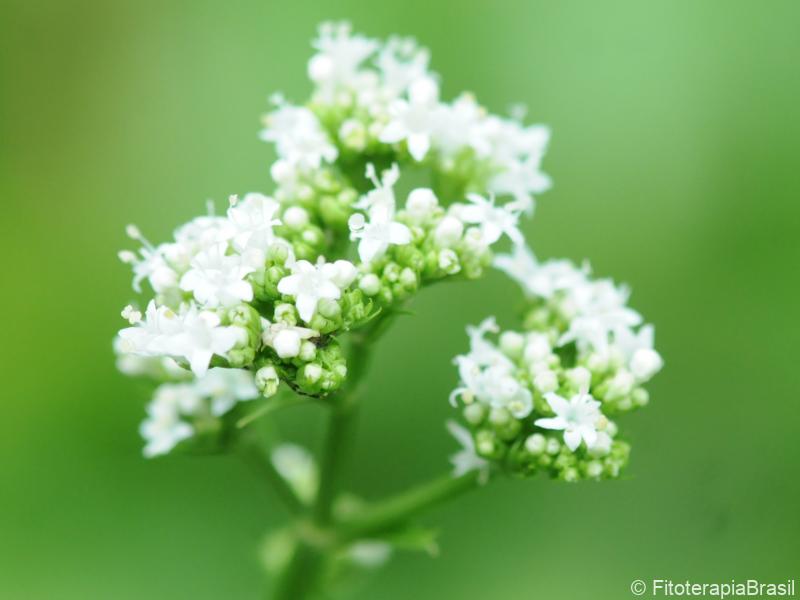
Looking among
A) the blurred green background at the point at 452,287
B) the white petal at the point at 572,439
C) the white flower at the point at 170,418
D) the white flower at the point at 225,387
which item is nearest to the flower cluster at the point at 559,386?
the white petal at the point at 572,439

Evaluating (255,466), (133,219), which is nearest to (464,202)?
(255,466)

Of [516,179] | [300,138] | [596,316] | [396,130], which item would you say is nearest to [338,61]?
[300,138]

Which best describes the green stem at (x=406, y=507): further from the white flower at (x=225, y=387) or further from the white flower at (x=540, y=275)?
the white flower at (x=540, y=275)

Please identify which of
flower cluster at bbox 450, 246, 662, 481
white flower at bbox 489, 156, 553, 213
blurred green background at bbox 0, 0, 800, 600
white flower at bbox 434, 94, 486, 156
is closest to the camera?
flower cluster at bbox 450, 246, 662, 481

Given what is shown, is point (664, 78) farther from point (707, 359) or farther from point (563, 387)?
point (563, 387)

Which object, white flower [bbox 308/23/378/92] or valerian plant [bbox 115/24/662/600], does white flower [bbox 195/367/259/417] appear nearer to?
valerian plant [bbox 115/24/662/600]

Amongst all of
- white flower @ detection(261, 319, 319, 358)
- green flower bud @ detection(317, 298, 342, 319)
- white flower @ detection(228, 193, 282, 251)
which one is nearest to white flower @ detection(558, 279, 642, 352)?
green flower bud @ detection(317, 298, 342, 319)

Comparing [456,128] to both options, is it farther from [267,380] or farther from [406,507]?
[406,507]
